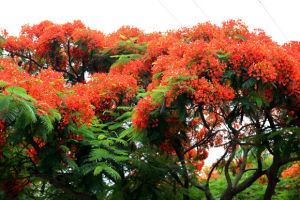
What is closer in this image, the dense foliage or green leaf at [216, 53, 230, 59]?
the dense foliage

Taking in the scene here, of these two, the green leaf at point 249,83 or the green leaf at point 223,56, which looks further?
the green leaf at point 223,56

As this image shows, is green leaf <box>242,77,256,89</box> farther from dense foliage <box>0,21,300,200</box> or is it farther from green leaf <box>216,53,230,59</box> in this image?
green leaf <box>216,53,230,59</box>

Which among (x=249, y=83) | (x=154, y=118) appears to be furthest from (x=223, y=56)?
(x=154, y=118)

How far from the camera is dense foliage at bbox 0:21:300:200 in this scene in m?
7.01

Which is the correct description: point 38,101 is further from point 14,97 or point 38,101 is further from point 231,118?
point 231,118

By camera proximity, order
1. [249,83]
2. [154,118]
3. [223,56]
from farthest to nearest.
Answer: [154,118] < [223,56] < [249,83]

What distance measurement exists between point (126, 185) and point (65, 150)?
1.34 metres

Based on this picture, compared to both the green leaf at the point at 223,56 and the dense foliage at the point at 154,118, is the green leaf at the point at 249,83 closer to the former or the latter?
the dense foliage at the point at 154,118

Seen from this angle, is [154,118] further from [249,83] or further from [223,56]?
[249,83]

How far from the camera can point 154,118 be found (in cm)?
769

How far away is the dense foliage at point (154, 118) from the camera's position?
7.01m

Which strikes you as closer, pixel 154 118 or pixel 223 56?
pixel 223 56

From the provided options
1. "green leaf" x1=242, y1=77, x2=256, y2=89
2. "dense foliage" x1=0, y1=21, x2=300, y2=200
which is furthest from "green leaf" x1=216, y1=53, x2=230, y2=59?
"green leaf" x1=242, y1=77, x2=256, y2=89

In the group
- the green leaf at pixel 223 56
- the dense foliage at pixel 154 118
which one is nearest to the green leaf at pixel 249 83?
the dense foliage at pixel 154 118
